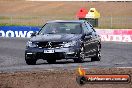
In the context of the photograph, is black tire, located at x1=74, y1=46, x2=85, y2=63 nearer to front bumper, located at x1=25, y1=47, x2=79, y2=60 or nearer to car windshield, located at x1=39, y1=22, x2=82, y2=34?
front bumper, located at x1=25, y1=47, x2=79, y2=60

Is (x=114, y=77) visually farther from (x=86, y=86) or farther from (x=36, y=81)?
(x=36, y=81)

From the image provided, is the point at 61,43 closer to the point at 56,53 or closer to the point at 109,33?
the point at 56,53

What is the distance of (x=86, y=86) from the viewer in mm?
11781

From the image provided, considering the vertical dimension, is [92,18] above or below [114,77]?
below

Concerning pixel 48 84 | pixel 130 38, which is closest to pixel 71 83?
pixel 48 84

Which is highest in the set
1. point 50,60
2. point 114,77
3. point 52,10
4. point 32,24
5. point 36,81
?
point 114,77

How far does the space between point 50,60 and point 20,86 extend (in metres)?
7.16

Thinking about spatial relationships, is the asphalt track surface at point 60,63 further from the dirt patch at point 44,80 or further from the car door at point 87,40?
the dirt patch at point 44,80

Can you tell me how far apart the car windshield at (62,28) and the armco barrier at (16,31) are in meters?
21.3

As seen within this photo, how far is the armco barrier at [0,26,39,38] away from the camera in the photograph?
41234 mm

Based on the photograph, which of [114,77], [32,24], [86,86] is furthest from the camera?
[32,24]

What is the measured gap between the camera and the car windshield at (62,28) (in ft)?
62.0

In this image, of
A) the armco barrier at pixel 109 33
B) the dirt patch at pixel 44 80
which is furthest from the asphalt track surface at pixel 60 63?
the armco barrier at pixel 109 33

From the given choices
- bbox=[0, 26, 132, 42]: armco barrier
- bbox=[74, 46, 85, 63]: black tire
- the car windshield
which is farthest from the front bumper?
bbox=[0, 26, 132, 42]: armco barrier
